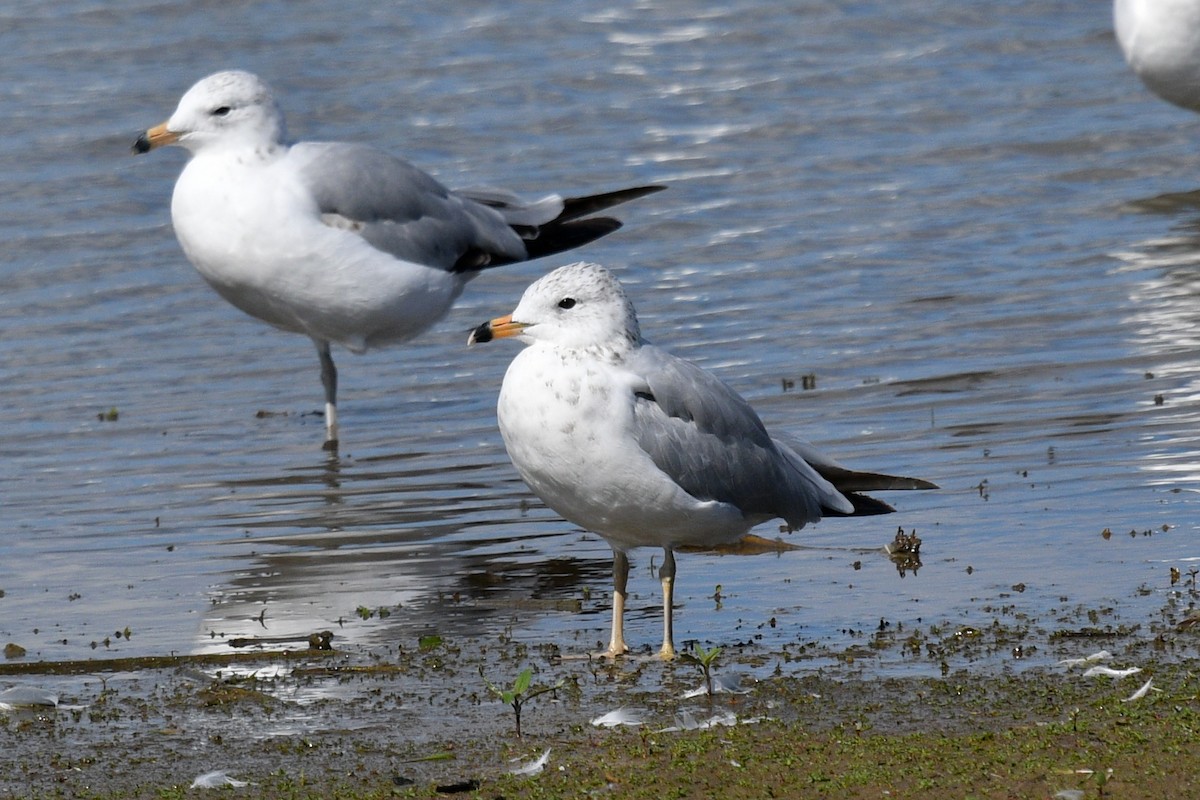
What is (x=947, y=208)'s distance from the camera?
13.1 m

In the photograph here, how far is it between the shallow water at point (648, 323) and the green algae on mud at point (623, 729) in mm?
427

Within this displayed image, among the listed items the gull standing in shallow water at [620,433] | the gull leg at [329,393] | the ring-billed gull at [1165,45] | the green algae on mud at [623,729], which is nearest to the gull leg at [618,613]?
the gull standing in shallow water at [620,433]

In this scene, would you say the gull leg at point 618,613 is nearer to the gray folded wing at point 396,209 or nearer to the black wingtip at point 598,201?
the gray folded wing at point 396,209

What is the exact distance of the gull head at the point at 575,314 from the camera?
5555 millimetres

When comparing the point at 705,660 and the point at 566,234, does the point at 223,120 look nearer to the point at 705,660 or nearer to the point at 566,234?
the point at 566,234

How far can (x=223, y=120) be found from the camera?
908 cm

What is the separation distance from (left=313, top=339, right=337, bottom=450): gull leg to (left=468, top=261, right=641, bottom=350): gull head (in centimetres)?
355

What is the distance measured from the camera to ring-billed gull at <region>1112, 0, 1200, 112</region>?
531 inches

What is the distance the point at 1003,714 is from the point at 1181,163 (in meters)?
10.5

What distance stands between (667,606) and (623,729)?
897 millimetres

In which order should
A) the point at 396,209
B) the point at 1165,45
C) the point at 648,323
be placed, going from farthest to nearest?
the point at 1165,45 < the point at 648,323 < the point at 396,209

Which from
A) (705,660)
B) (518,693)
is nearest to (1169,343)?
(705,660)

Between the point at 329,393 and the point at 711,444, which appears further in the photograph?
the point at 329,393

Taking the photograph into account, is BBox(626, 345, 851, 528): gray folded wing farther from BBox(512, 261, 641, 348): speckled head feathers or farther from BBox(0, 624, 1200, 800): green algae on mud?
BBox(0, 624, 1200, 800): green algae on mud
